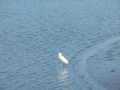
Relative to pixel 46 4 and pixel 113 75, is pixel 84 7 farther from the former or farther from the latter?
pixel 113 75

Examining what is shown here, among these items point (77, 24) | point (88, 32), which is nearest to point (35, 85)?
point (88, 32)

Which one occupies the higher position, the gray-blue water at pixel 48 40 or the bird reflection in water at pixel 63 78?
the gray-blue water at pixel 48 40

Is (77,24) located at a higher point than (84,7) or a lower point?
lower

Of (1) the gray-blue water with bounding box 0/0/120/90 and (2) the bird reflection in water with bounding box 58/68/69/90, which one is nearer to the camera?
(2) the bird reflection in water with bounding box 58/68/69/90

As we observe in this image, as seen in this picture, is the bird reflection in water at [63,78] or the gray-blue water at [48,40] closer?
the bird reflection in water at [63,78]

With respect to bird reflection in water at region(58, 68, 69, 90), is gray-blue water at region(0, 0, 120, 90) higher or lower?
higher
